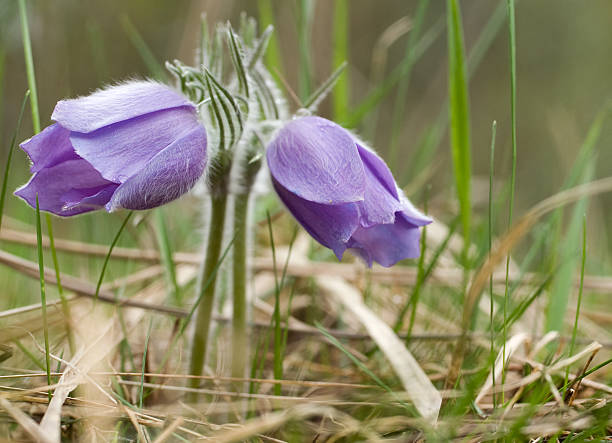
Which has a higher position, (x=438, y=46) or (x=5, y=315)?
(x=438, y=46)

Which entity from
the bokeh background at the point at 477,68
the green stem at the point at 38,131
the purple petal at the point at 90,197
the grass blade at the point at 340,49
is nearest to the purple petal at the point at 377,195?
the purple petal at the point at 90,197

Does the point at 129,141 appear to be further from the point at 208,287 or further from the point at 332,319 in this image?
the point at 332,319

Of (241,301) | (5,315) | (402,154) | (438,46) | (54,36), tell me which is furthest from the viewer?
(438,46)

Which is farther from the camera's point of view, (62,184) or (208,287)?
(208,287)

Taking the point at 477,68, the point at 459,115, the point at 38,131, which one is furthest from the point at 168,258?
the point at 477,68

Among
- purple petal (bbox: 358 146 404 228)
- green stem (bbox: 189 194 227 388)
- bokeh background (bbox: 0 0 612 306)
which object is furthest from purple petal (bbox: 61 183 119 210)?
bokeh background (bbox: 0 0 612 306)

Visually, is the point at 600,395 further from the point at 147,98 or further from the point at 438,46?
the point at 438,46

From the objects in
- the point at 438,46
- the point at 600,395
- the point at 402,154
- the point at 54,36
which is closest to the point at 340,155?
the point at 600,395

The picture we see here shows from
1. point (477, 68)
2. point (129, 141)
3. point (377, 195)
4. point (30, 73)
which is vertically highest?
point (477, 68)
